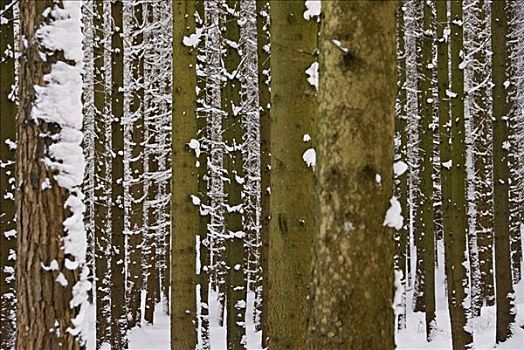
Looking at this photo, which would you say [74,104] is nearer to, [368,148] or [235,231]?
[368,148]

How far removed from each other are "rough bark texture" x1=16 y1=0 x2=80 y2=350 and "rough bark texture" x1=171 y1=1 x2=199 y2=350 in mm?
4158

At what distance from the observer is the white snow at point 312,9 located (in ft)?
19.9

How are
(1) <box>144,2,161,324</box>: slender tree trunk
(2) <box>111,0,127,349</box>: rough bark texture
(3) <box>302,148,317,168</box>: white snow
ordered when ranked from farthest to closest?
1. (1) <box>144,2,161,324</box>: slender tree trunk
2. (2) <box>111,0,127,349</box>: rough bark texture
3. (3) <box>302,148,317,168</box>: white snow

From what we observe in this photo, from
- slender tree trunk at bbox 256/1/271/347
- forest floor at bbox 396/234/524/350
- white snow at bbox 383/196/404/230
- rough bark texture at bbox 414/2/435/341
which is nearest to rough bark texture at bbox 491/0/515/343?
forest floor at bbox 396/234/524/350

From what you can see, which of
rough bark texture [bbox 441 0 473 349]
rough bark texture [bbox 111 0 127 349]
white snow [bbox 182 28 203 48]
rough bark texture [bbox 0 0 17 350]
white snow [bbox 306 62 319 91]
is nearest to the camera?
white snow [bbox 306 62 319 91]

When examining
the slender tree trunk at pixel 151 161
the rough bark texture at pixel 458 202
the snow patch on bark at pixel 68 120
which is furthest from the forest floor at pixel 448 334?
the snow patch on bark at pixel 68 120

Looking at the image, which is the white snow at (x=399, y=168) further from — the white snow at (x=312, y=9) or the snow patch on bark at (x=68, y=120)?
the snow patch on bark at (x=68, y=120)

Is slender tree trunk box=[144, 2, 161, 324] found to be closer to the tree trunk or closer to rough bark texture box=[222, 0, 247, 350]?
rough bark texture box=[222, 0, 247, 350]

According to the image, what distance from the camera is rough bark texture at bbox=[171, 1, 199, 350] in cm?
953

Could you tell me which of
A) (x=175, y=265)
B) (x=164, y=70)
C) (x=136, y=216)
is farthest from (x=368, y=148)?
(x=164, y=70)

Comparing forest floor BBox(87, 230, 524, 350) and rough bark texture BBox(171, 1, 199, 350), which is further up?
rough bark texture BBox(171, 1, 199, 350)

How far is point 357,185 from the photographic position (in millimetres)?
4211

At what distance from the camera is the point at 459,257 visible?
12578 millimetres

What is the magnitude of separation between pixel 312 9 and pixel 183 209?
4.22m
